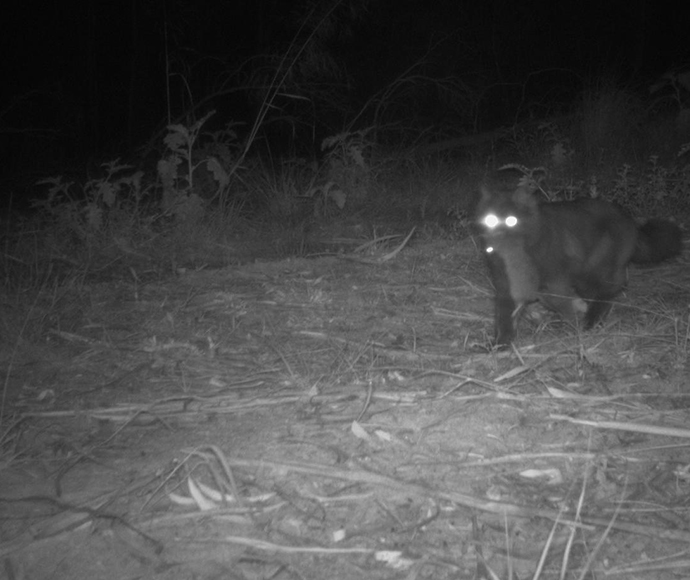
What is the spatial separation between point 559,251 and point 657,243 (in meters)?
0.83

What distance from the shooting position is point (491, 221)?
4.78 m

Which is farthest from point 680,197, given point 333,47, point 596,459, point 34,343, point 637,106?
point 333,47

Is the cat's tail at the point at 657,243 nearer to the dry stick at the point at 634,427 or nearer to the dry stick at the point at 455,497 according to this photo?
the dry stick at the point at 634,427

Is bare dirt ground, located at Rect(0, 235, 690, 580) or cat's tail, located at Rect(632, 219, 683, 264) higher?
cat's tail, located at Rect(632, 219, 683, 264)

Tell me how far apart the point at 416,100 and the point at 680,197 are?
22.6ft

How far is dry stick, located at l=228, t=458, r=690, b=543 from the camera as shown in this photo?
104 inches

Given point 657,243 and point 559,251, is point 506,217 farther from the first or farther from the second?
point 657,243

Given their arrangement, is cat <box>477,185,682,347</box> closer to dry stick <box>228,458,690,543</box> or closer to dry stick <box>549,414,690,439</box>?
dry stick <box>549,414,690,439</box>

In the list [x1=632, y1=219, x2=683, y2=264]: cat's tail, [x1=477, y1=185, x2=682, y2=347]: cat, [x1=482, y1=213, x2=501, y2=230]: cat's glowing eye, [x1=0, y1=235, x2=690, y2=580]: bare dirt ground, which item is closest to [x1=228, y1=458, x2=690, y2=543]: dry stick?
[x1=0, y1=235, x2=690, y2=580]: bare dirt ground

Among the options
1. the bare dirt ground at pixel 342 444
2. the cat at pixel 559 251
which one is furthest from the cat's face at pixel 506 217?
the bare dirt ground at pixel 342 444

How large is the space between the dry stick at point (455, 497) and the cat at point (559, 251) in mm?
1760

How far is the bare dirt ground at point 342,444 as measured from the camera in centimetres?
264

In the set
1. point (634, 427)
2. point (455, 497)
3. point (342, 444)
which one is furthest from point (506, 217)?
point (455, 497)

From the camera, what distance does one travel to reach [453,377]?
390 cm
